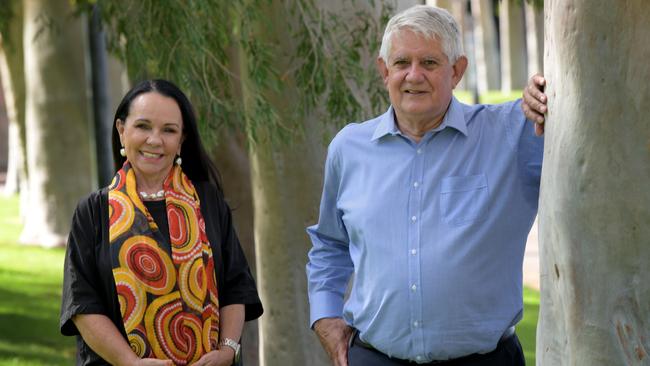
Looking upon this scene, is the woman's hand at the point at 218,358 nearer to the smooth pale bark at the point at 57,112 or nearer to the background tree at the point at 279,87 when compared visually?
the background tree at the point at 279,87

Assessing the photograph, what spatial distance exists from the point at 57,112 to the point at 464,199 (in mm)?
14681

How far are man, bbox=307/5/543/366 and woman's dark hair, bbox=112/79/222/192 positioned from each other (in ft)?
2.22

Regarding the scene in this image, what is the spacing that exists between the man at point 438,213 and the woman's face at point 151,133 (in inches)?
26.3

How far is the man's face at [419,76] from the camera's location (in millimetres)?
4141

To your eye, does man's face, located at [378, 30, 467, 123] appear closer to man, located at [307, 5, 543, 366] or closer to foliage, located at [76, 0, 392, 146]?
man, located at [307, 5, 543, 366]

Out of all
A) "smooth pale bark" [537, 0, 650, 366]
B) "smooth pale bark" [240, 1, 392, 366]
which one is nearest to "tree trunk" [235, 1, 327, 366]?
"smooth pale bark" [240, 1, 392, 366]

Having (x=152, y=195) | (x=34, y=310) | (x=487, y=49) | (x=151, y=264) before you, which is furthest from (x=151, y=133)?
(x=487, y=49)

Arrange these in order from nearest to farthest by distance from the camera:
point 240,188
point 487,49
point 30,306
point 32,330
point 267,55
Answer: point 267,55, point 240,188, point 32,330, point 30,306, point 487,49

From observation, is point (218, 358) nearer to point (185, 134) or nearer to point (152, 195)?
point (152, 195)

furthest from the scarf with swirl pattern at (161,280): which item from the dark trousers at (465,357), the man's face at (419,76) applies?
the man's face at (419,76)

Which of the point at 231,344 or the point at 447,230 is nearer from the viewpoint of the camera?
the point at 447,230

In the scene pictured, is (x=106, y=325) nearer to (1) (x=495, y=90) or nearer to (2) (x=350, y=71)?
(2) (x=350, y=71)

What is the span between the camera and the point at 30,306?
591 inches

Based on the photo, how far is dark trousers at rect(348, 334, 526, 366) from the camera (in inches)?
163
